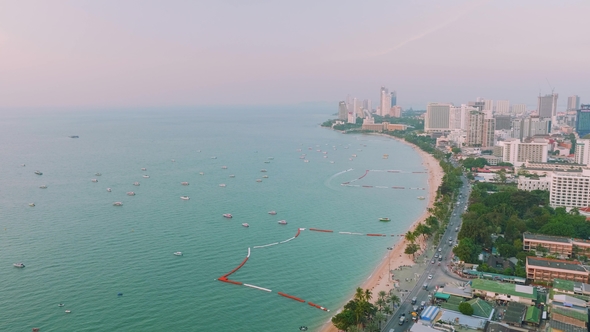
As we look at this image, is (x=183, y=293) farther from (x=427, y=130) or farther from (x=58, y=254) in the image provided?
(x=427, y=130)

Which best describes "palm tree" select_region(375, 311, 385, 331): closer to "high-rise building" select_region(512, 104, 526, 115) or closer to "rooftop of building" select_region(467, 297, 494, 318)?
"rooftop of building" select_region(467, 297, 494, 318)

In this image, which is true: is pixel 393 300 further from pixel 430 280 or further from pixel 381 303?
pixel 430 280

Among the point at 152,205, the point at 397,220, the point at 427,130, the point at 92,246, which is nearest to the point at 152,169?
the point at 152,205

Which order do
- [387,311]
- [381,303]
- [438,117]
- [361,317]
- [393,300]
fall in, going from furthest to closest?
1. [438,117]
2. [393,300]
3. [381,303]
4. [387,311]
5. [361,317]

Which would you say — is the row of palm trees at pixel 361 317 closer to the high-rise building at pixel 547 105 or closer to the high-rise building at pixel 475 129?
the high-rise building at pixel 475 129

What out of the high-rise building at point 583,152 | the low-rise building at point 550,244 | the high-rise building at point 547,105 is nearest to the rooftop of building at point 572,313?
the low-rise building at point 550,244

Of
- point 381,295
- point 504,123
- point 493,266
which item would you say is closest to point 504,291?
point 493,266
